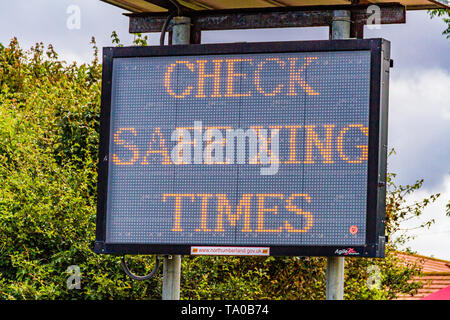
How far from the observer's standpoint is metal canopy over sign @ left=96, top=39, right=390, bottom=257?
783cm

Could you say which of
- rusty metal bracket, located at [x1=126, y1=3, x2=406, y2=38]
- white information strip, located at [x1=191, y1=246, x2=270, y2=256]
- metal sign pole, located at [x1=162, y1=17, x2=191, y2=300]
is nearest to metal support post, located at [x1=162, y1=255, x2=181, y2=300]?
metal sign pole, located at [x1=162, y1=17, x2=191, y2=300]

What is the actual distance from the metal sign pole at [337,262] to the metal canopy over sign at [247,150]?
694mm

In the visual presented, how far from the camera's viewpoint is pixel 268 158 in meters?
7.94

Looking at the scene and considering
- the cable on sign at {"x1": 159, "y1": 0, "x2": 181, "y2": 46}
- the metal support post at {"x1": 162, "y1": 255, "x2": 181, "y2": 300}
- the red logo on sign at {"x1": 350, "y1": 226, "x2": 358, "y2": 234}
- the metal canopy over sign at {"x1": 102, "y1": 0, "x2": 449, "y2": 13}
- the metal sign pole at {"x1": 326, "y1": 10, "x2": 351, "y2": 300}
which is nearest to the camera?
the red logo on sign at {"x1": 350, "y1": 226, "x2": 358, "y2": 234}

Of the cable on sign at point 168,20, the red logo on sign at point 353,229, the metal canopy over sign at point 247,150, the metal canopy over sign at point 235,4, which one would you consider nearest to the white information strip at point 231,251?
the metal canopy over sign at point 247,150

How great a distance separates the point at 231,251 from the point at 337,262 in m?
1.37

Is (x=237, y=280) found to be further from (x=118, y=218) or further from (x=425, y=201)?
(x=118, y=218)

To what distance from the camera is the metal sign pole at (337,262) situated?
866 cm

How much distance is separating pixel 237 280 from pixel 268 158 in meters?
4.46

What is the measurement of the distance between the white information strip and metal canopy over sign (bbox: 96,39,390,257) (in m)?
0.01

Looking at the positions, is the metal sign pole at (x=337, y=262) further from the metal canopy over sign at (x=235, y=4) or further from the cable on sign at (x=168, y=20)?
the cable on sign at (x=168, y=20)

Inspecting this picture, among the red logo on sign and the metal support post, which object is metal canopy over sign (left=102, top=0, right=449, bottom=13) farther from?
the metal support post

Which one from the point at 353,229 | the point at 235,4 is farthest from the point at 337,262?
the point at 235,4

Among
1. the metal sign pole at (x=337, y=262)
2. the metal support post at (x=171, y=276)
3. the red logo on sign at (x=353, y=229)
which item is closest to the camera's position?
the red logo on sign at (x=353, y=229)
